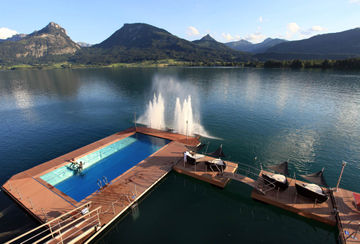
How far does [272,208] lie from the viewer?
18.2m

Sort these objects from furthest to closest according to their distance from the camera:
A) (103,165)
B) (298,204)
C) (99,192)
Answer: (103,165) → (99,192) → (298,204)

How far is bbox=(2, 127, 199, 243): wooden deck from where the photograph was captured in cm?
1670

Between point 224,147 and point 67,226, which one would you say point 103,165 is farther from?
point 224,147

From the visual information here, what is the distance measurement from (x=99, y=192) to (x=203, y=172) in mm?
13228

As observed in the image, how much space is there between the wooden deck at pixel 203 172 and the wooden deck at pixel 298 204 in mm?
3898

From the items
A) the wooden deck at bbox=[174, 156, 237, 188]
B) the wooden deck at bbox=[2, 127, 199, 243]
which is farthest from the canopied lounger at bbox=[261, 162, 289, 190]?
the wooden deck at bbox=[2, 127, 199, 243]

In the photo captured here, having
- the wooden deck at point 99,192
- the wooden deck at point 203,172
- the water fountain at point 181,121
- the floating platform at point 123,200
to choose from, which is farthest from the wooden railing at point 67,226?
the water fountain at point 181,121

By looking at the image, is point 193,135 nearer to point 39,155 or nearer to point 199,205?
point 199,205

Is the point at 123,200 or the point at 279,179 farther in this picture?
the point at 279,179

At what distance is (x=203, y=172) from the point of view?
2244cm

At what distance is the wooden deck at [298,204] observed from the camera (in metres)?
16.0

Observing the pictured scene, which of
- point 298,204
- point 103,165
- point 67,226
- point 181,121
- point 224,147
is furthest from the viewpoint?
point 181,121

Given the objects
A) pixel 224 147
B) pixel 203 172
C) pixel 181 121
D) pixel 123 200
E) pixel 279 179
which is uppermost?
pixel 181 121

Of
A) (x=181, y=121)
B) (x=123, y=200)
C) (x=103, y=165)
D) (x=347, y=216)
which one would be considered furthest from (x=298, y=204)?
(x=181, y=121)
